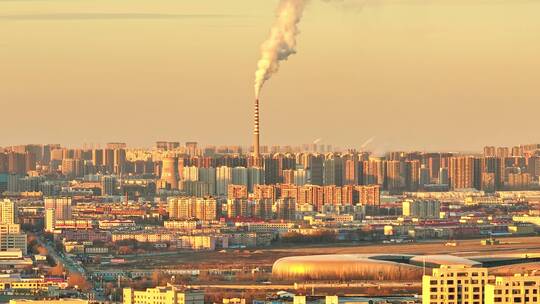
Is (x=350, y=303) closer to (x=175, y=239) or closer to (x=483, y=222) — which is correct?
(x=175, y=239)

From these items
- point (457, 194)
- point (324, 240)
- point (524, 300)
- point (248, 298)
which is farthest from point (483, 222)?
point (524, 300)

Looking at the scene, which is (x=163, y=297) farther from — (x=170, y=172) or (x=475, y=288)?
(x=170, y=172)

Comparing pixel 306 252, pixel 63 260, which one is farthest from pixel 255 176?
pixel 63 260

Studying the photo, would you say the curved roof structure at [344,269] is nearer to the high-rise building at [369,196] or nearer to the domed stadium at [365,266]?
the domed stadium at [365,266]

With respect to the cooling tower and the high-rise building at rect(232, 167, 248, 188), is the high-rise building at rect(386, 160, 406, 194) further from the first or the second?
the high-rise building at rect(232, 167, 248, 188)

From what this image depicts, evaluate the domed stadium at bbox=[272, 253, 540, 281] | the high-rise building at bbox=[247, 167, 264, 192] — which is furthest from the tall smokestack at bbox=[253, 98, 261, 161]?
the domed stadium at bbox=[272, 253, 540, 281]
